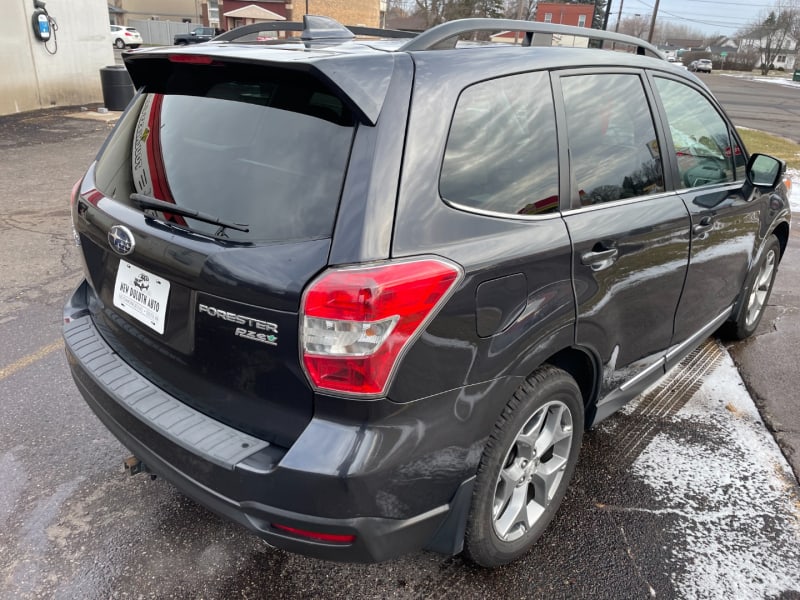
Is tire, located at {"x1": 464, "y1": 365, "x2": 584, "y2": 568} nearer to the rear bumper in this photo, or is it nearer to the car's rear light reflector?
the rear bumper

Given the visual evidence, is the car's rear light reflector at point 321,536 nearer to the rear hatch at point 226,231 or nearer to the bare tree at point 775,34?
the rear hatch at point 226,231

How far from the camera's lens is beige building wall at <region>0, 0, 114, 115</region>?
12617mm

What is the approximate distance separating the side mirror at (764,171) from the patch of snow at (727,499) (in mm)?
1276

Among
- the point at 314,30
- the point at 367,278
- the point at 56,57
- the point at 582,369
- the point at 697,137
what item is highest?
the point at 314,30

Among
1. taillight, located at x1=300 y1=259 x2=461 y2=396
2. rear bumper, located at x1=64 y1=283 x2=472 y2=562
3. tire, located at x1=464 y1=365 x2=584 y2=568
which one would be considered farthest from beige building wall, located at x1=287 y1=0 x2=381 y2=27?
taillight, located at x1=300 y1=259 x2=461 y2=396

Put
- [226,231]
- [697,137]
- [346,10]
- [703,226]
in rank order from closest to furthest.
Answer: [226,231] < [703,226] < [697,137] < [346,10]

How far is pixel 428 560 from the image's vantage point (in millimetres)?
2402

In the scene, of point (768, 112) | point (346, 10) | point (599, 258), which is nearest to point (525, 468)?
point (599, 258)

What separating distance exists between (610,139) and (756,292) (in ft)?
8.32

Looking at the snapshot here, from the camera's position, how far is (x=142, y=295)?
2111 millimetres

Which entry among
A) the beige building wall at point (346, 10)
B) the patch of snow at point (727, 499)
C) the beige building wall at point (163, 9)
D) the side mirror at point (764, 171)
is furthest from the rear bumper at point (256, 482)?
the beige building wall at point (163, 9)

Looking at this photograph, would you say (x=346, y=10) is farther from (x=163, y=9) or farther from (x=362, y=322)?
(x=362, y=322)

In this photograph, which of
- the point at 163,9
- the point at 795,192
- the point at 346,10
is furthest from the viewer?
the point at 163,9

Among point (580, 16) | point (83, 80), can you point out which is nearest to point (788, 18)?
point (580, 16)
